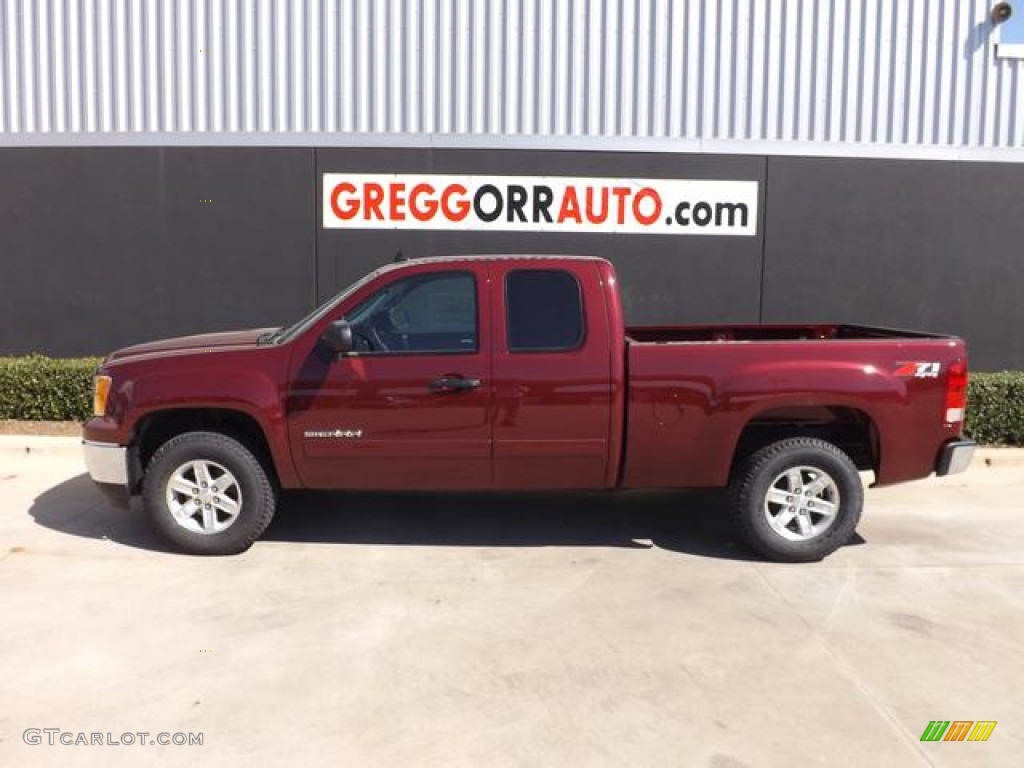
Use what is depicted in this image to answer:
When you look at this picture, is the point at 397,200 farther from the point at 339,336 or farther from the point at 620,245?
the point at 339,336

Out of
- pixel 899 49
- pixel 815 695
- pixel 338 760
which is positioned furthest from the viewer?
pixel 899 49

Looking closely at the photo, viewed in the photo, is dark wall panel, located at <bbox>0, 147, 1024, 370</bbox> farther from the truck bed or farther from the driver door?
the driver door

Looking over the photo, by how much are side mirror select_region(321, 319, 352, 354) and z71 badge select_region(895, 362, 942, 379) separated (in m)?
3.28

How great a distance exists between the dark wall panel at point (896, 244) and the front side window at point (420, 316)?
562 cm

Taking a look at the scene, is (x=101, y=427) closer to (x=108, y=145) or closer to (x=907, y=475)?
(x=907, y=475)

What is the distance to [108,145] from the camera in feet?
31.3

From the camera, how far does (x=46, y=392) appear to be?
8586 mm

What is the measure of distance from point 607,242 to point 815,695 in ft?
21.7

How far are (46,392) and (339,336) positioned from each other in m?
5.31

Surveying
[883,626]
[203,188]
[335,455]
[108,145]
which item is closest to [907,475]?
[883,626]

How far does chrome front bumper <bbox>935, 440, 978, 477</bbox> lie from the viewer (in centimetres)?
514

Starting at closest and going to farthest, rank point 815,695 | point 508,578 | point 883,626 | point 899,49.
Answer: point 815,695 → point 883,626 → point 508,578 → point 899,49

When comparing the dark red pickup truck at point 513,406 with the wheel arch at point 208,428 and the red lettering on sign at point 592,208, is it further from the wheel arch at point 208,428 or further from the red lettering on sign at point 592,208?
the red lettering on sign at point 592,208

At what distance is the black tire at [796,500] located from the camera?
516cm
